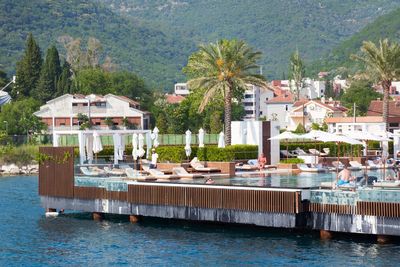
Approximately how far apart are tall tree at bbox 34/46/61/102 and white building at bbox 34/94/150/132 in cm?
1050

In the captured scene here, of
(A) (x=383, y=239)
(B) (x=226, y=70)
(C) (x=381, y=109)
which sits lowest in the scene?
(A) (x=383, y=239)

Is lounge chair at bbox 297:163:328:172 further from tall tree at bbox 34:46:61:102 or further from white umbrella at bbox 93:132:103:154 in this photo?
tall tree at bbox 34:46:61:102

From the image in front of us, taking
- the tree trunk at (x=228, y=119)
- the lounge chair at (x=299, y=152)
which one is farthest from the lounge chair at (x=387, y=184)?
the tree trunk at (x=228, y=119)

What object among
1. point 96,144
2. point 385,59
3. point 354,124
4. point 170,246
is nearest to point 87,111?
point 354,124

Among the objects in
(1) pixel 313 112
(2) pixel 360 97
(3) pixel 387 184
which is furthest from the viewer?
(2) pixel 360 97

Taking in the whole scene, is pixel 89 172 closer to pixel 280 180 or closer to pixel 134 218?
pixel 134 218

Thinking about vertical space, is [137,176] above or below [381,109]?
below

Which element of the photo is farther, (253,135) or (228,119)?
(228,119)

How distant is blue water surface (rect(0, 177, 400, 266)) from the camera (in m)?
40.3

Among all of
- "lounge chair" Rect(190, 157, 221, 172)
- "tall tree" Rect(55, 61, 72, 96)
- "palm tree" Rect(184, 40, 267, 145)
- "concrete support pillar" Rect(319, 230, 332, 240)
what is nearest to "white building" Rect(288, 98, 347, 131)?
"tall tree" Rect(55, 61, 72, 96)

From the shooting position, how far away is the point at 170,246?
4422 centimetres

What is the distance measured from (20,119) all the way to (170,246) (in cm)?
8807

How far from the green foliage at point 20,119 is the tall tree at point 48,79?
1099 cm

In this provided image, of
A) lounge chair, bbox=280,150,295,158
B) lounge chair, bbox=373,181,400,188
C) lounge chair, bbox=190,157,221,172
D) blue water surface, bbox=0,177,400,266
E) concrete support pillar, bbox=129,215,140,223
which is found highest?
lounge chair, bbox=280,150,295,158
